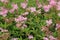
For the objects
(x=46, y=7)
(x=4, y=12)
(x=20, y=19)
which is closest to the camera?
(x=20, y=19)

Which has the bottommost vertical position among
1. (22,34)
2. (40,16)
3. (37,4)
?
(22,34)

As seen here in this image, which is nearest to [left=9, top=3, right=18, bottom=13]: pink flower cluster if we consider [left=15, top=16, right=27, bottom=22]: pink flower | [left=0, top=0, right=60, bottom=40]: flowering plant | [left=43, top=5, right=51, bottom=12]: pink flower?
[left=0, top=0, right=60, bottom=40]: flowering plant

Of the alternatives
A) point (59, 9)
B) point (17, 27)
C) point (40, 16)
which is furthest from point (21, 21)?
point (59, 9)

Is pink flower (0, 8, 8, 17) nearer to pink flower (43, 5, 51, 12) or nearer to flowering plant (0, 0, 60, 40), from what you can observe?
flowering plant (0, 0, 60, 40)

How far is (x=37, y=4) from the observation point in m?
→ 3.17

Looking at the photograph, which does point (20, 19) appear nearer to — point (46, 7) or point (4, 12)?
point (4, 12)

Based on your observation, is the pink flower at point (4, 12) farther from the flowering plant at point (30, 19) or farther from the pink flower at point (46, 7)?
the pink flower at point (46, 7)

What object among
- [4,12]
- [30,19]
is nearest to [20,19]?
[30,19]

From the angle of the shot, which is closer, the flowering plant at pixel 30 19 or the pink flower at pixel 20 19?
→ the flowering plant at pixel 30 19

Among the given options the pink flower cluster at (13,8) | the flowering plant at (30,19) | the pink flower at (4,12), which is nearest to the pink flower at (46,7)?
the flowering plant at (30,19)

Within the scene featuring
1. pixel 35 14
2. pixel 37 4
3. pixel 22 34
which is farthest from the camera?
pixel 37 4

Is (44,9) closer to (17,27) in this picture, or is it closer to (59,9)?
(59,9)

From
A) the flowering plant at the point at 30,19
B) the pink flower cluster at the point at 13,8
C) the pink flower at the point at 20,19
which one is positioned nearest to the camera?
the flowering plant at the point at 30,19

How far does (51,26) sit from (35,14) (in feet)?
0.82
